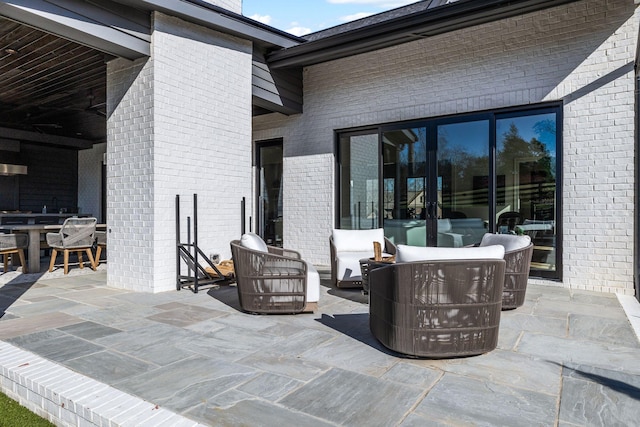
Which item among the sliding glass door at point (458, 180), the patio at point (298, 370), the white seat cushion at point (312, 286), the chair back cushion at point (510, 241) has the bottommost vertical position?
the patio at point (298, 370)

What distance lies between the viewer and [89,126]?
988 cm

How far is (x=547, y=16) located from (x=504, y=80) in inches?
34.4

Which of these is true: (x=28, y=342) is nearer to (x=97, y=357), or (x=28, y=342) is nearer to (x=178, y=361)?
(x=97, y=357)

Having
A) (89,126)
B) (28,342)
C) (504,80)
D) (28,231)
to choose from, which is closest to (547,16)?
(504,80)

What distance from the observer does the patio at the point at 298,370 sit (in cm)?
198

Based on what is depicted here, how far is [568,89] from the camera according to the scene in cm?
516

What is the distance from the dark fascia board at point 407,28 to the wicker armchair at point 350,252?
8.73ft

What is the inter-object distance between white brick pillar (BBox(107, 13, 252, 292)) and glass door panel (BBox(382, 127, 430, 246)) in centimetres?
248

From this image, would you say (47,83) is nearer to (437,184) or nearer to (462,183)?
(437,184)

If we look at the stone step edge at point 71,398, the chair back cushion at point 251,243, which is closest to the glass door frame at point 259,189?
the chair back cushion at point 251,243

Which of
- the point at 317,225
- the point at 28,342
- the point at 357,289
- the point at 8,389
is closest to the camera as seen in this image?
the point at 8,389

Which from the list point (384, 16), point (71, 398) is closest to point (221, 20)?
point (384, 16)

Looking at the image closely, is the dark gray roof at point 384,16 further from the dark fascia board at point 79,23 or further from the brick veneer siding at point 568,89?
the dark fascia board at point 79,23

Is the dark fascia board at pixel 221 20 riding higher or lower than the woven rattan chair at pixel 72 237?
higher
